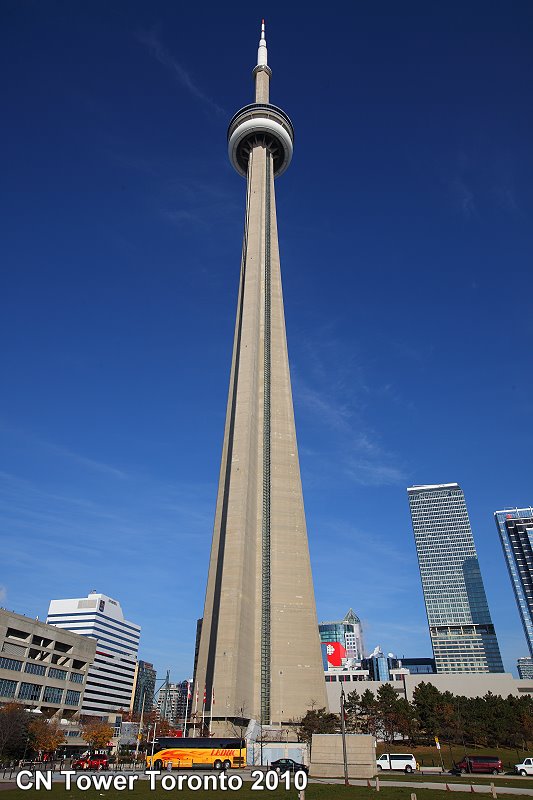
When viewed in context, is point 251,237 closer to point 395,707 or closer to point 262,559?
point 262,559

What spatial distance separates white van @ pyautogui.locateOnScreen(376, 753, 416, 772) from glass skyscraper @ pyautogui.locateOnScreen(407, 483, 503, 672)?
489 feet

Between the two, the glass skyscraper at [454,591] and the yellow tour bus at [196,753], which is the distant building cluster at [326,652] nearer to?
the glass skyscraper at [454,591]

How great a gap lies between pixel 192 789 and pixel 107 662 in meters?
114

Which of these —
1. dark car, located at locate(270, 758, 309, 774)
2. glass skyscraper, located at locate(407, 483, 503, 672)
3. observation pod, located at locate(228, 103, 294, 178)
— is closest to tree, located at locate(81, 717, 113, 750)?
dark car, located at locate(270, 758, 309, 774)

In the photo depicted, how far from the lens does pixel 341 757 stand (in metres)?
32.2

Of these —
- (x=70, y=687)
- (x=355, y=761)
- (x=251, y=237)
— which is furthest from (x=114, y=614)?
(x=355, y=761)

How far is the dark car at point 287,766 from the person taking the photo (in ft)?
108

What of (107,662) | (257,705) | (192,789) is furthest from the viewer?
(107,662)

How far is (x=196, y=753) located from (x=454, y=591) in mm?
164254

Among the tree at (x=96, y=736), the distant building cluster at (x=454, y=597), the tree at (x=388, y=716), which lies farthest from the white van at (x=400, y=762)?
the distant building cluster at (x=454, y=597)

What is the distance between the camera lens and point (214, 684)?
50.1m

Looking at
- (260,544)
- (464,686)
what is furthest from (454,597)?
(260,544)

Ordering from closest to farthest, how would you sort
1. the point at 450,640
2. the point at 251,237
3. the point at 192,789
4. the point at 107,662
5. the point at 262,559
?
1. the point at 192,789
2. the point at 262,559
3. the point at 251,237
4. the point at 107,662
5. the point at 450,640

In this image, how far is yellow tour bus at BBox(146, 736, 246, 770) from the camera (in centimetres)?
3450
